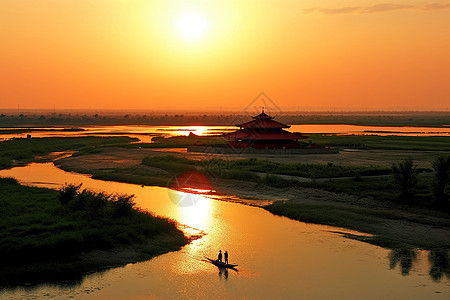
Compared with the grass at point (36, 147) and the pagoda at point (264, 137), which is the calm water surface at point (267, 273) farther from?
the grass at point (36, 147)

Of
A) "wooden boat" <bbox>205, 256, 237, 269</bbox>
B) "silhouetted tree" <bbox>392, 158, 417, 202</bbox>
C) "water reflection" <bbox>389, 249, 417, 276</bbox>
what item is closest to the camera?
"wooden boat" <bbox>205, 256, 237, 269</bbox>

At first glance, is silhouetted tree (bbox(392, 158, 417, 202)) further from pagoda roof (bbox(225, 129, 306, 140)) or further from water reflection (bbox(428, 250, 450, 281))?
pagoda roof (bbox(225, 129, 306, 140))

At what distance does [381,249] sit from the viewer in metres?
28.0

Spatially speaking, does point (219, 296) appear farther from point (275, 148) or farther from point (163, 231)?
point (275, 148)

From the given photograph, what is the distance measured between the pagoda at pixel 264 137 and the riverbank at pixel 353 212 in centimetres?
2357

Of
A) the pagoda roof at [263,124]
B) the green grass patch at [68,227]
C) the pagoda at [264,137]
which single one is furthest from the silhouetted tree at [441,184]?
the pagoda roof at [263,124]

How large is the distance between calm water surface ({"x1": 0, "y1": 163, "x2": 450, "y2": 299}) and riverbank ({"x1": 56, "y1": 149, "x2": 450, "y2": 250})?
2.04 meters

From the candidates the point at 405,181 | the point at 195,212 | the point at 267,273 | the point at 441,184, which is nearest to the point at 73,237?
the point at 267,273

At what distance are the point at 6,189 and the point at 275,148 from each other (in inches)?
1677

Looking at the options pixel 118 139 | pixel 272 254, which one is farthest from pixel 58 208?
pixel 118 139

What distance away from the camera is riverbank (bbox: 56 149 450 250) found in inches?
1189

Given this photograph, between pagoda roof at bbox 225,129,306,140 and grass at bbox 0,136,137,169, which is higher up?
pagoda roof at bbox 225,129,306,140

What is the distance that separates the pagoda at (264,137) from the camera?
2970 inches

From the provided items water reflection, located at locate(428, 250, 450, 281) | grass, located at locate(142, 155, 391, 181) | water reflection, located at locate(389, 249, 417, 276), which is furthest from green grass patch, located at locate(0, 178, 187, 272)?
grass, located at locate(142, 155, 391, 181)
